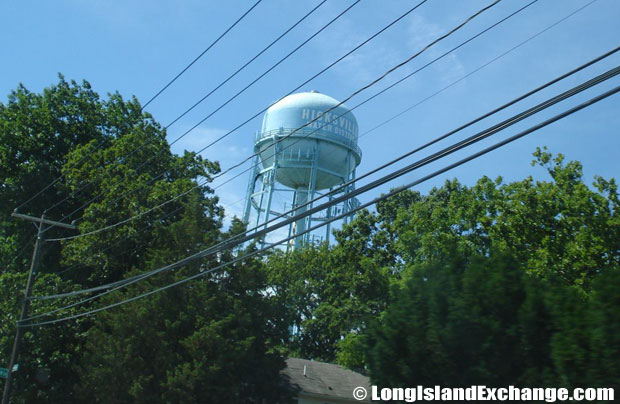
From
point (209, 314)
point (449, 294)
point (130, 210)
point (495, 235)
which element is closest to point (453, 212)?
point (495, 235)

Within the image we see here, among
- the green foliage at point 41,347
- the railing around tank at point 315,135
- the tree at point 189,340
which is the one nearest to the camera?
the tree at point 189,340

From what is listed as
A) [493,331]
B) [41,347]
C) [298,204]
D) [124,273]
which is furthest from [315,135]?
[493,331]

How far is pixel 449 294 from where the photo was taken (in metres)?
8.39

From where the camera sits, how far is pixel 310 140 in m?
40.3

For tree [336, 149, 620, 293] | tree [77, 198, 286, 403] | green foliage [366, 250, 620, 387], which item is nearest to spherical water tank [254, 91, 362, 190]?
tree [336, 149, 620, 293]

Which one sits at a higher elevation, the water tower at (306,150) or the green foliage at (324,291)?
the water tower at (306,150)

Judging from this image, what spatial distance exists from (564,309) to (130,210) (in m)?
20.9

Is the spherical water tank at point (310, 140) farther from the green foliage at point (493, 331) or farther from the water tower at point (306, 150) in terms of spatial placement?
the green foliage at point (493, 331)

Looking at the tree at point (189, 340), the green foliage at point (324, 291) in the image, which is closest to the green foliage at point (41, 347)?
the tree at point (189, 340)

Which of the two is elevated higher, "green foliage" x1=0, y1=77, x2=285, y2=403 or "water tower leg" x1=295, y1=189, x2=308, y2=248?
"water tower leg" x1=295, y1=189, x2=308, y2=248

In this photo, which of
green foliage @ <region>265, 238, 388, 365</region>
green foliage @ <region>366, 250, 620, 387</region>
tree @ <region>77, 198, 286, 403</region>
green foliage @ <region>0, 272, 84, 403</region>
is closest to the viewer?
green foliage @ <region>366, 250, 620, 387</region>

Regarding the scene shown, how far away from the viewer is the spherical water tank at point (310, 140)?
132 feet

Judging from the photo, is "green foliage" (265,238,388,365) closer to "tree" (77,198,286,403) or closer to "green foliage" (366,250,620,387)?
"tree" (77,198,286,403)

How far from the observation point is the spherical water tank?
40.3m
